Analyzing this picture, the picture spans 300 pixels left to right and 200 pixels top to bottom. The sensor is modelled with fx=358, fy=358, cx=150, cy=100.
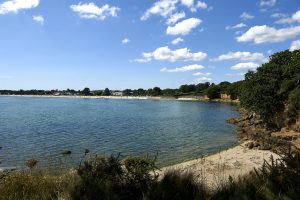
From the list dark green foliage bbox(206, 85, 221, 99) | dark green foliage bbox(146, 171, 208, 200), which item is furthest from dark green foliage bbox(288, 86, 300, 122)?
dark green foliage bbox(206, 85, 221, 99)

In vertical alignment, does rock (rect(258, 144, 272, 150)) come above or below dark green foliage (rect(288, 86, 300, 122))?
below

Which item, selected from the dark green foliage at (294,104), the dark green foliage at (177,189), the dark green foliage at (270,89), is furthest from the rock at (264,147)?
the dark green foliage at (177,189)

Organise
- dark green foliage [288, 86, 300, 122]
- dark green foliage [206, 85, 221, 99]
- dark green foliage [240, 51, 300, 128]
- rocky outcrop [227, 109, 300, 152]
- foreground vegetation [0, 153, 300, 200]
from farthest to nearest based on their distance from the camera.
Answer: dark green foliage [206, 85, 221, 99] < dark green foliage [240, 51, 300, 128] < dark green foliage [288, 86, 300, 122] < rocky outcrop [227, 109, 300, 152] < foreground vegetation [0, 153, 300, 200]

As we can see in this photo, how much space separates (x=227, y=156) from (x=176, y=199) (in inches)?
1005

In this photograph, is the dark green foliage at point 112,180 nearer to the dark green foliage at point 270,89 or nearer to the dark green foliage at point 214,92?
the dark green foliage at point 270,89

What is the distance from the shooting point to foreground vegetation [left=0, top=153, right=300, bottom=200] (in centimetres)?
614

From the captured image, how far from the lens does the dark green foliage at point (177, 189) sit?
6168 millimetres

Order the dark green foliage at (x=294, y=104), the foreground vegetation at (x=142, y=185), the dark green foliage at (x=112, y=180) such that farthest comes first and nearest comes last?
the dark green foliage at (x=294, y=104) < the dark green foliage at (x=112, y=180) < the foreground vegetation at (x=142, y=185)

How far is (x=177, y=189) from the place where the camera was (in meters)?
6.48

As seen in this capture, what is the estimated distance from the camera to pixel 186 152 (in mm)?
34938

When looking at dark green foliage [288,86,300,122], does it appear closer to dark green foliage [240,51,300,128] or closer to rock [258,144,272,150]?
dark green foliage [240,51,300,128]

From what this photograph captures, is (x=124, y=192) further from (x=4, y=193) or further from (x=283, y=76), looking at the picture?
(x=283, y=76)

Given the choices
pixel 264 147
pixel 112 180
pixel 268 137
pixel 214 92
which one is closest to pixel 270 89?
pixel 268 137

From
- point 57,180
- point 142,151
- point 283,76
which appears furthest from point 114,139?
point 57,180
